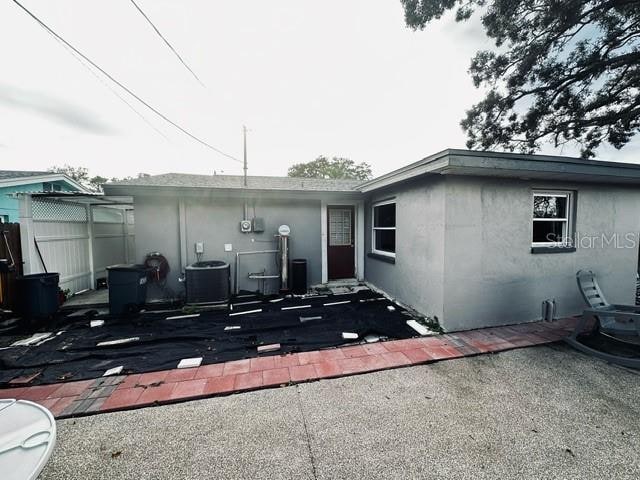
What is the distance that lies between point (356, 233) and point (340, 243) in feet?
1.64

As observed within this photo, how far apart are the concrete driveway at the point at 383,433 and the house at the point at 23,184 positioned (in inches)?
354

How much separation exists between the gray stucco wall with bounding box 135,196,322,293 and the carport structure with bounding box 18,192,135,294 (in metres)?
0.96

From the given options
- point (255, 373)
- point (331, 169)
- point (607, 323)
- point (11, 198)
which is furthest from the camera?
point (331, 169)

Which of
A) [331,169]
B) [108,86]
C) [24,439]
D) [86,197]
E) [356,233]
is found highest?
[331,169]

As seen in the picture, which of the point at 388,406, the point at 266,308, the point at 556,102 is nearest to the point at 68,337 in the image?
the point at 266,308

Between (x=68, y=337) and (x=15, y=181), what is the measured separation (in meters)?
6.77

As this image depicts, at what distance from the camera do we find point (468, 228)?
3.70 metres

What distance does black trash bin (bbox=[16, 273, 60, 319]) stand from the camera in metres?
4.10

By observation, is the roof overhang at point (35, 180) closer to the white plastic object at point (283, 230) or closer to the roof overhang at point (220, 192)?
the roof overhang at point (220, 192)

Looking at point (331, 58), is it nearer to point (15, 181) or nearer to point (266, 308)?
point (266, 308)

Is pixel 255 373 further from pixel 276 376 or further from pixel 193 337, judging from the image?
pixel 193 337

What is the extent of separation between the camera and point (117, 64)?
15.8 ft

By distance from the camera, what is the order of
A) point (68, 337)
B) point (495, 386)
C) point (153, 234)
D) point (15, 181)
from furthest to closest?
point (15, 181)
point (153, 234)
point (68, 337)
point (495, 386)

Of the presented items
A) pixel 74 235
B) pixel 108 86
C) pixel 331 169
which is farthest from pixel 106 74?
pixel 331 169
